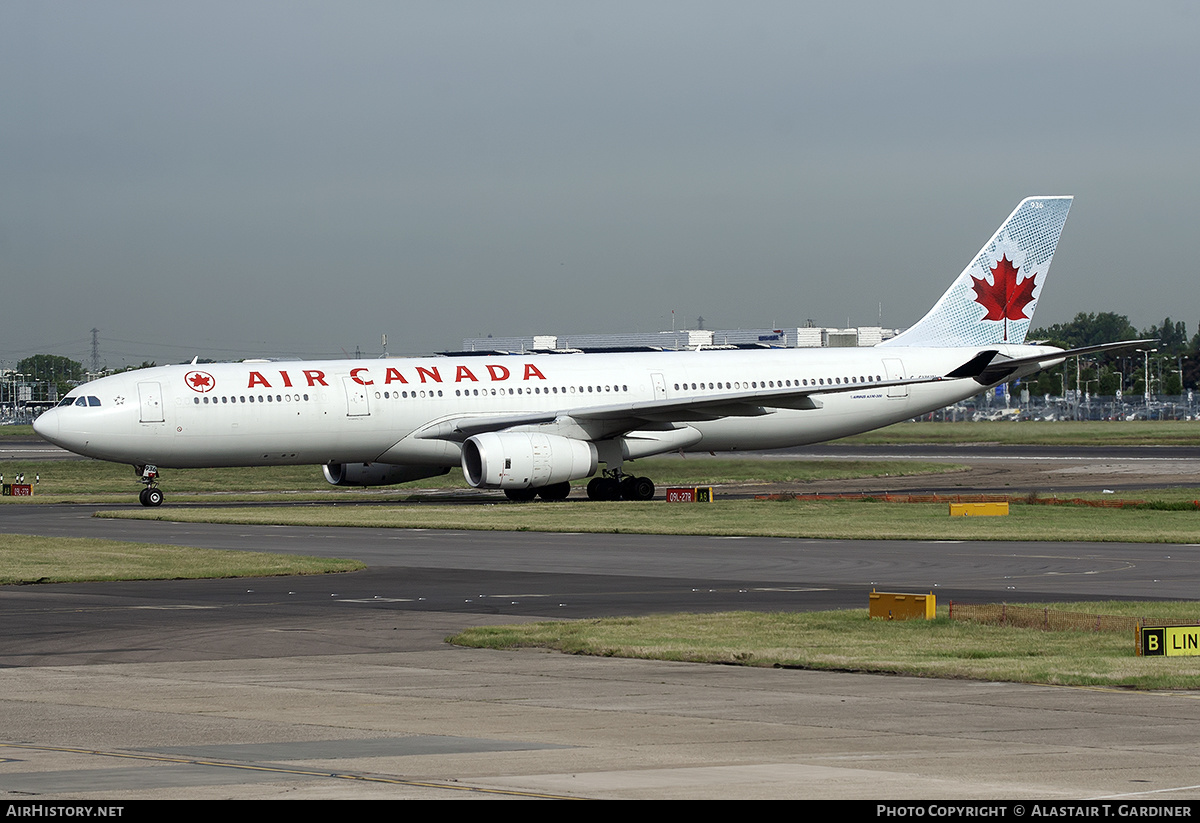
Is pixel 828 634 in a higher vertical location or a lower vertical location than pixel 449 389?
lower

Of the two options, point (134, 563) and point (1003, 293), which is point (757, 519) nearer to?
point (134, 563)

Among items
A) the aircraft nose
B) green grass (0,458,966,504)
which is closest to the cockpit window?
the aircraft nose

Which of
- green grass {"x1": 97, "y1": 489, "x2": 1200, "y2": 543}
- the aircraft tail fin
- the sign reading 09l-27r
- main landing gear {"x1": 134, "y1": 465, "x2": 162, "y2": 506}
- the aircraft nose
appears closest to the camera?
the sign reading 09l-27r

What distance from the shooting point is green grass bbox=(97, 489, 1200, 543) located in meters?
34.9

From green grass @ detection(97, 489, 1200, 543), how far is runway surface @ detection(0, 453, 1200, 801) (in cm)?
902

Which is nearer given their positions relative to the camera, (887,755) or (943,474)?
(887,755)

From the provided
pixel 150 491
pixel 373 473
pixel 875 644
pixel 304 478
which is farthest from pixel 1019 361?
pixel 875 644

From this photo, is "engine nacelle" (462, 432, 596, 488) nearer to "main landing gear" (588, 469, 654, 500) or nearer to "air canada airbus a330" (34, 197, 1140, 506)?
"air canada airbus a330" (34, 197, 1140, 506)

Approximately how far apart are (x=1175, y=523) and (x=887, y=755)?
92.7 ft

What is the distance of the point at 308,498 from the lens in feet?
172

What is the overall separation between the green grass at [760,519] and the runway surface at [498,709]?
29.6 ft
